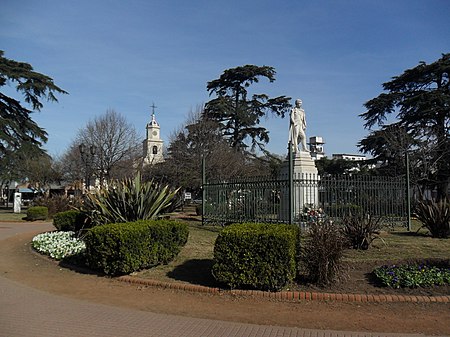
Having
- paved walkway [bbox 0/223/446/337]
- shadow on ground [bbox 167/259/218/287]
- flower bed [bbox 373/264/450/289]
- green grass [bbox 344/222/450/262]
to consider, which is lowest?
paved walkway [bbox 0/223/446/337]

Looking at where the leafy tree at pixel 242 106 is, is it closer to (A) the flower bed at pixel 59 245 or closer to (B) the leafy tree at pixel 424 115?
(B) the leafy tree at pixel 424 115

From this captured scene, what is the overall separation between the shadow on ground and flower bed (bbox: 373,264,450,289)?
10.2ft

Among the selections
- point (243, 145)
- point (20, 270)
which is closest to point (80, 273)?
point (20, 270)

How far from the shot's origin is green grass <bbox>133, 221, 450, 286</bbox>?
8773 millimetres

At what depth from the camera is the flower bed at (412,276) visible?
7.50 m

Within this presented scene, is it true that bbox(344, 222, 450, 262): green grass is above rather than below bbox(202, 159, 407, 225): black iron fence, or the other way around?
below

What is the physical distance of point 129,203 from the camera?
11.5 metres

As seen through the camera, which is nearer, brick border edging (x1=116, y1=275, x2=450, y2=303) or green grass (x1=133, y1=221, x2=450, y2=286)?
brick border edging (x1=116, y1=275, x2=450, y2=303)

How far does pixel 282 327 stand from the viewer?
19.4 ft

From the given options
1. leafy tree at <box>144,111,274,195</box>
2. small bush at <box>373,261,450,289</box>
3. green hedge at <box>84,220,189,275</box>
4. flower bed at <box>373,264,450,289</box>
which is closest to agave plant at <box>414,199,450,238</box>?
small bush at <box>373,261,450,289</box>

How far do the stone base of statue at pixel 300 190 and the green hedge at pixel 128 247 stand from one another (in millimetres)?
4471

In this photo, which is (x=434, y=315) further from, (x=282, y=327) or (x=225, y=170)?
(x=225, y=170)

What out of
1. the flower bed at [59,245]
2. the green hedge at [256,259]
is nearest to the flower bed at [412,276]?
the green hedge at [256,259]

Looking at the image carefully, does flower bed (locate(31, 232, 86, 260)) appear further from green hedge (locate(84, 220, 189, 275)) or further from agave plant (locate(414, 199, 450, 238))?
agave plant (locate(414, 199, 450, 238))
